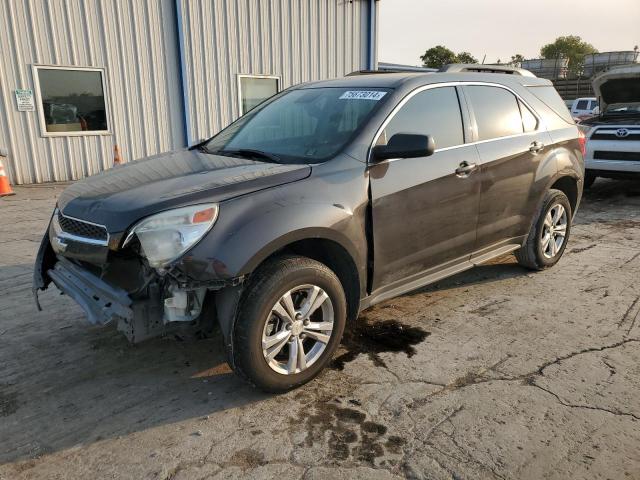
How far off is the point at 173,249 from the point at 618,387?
2677mm

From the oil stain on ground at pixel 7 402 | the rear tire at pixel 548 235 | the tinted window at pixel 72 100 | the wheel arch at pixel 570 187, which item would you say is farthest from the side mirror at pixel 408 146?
the tinted window at pixel 72 100

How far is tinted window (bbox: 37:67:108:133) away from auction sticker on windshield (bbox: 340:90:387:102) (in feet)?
27.2

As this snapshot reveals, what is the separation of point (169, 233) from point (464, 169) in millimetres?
2235

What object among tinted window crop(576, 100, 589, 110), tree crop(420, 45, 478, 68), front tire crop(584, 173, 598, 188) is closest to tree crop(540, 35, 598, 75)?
tree crop(420, 45, 478, 68)

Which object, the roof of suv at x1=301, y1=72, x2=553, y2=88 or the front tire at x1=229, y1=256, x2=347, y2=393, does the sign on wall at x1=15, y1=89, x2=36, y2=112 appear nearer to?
the roof of suv at x1=301, y1=72, x2=553, y2=88

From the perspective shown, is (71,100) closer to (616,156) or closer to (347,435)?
(347,435)

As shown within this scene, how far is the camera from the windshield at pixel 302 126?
3334 millimetres

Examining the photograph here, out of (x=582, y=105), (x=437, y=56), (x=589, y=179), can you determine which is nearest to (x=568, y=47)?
(x=437, y=56)

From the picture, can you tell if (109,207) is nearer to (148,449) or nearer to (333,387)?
(148,449)

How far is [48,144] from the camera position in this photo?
987 centimetres

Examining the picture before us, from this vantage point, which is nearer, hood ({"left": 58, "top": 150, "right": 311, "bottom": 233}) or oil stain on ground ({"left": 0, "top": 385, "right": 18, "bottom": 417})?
hood ({"left": 58, "top": 150, "right": 311, "bottom": 233})

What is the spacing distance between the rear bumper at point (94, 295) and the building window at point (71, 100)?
8.07m

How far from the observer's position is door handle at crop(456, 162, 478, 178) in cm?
372

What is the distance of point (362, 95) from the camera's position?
3600mm
